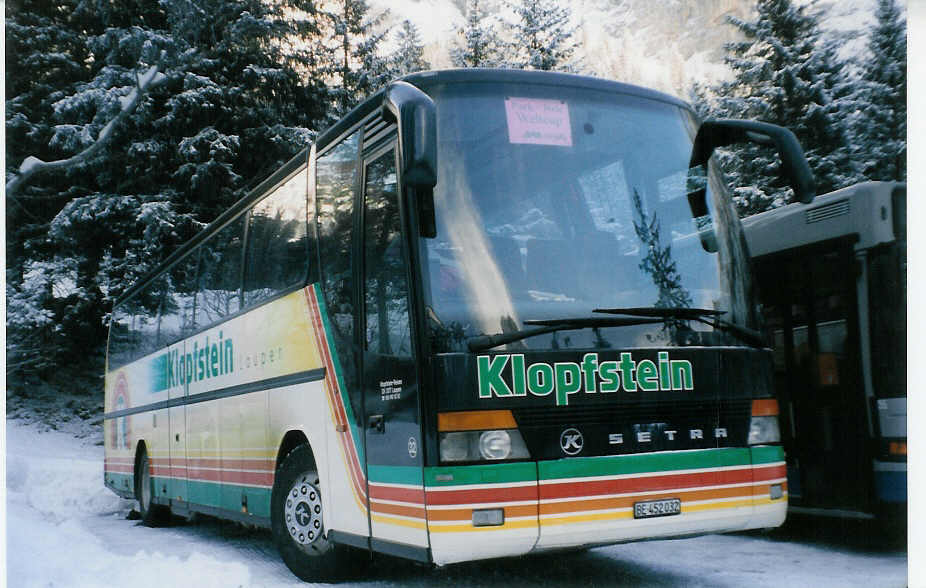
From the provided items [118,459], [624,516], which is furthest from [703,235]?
[118,459]

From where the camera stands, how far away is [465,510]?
15.1ft

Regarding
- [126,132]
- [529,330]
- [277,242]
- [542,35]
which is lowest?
[529,330]

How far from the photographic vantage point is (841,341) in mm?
7172

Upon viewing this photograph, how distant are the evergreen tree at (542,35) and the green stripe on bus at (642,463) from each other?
548 cm

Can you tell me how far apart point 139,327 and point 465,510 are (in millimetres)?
8406

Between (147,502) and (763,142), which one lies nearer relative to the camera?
(763,142)

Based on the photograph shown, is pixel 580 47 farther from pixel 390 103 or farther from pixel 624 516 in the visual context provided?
pixel 624 516

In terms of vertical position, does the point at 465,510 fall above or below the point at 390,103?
below

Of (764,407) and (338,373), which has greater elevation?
(338,373)

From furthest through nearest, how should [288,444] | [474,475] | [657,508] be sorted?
1. [288,444]
2. [657,508]
3. [474,475]

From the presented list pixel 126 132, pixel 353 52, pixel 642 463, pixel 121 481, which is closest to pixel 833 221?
pixel 642 463

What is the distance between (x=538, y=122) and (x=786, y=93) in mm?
10152

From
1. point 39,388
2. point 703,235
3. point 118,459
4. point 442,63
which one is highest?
point 442,63

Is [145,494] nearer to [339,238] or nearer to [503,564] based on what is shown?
[503,564]
